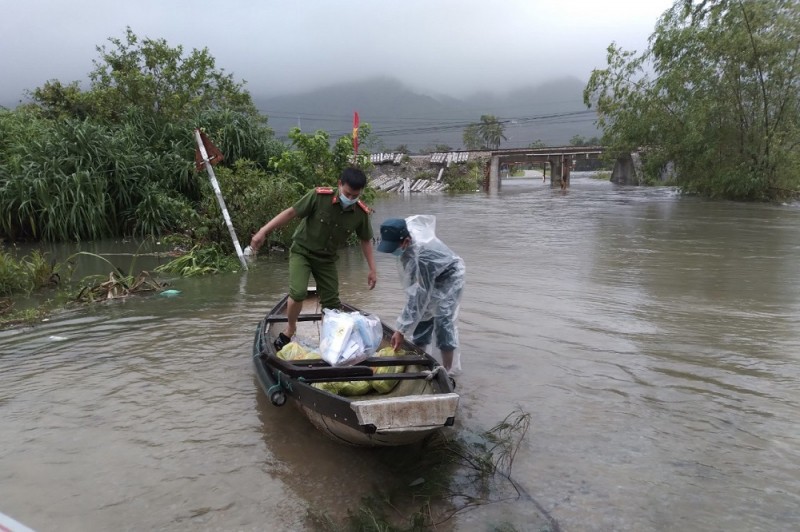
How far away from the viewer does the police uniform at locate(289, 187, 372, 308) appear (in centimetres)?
461

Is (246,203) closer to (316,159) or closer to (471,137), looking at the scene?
(316,159)

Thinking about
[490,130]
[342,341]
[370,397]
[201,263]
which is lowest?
[370,397]

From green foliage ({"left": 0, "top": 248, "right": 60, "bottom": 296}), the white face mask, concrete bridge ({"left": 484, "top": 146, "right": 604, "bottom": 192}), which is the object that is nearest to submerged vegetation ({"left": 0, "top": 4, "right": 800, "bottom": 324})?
green foliage ({"left": 0, "top": 248, "right": 60, "bottom": 296})

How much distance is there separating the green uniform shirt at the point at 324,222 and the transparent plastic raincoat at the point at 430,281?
1.74 ft

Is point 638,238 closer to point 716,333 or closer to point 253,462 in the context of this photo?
point 716,333

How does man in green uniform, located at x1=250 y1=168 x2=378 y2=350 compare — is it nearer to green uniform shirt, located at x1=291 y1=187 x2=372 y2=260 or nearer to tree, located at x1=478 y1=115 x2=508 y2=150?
green uniform shirt, located at x1=291 y1=187 x2=372 y2=260

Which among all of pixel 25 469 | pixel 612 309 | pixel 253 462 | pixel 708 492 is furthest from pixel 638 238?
pixel 25 469

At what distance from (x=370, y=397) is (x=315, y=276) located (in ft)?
5.01

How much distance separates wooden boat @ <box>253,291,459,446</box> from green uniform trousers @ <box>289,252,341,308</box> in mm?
479

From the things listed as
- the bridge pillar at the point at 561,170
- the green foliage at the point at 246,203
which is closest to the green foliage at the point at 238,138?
the green foliage at the point at 246,203

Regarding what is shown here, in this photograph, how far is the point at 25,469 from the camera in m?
3.45

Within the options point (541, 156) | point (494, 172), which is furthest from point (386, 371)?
point (541, 156)

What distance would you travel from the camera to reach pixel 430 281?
4.36 meters

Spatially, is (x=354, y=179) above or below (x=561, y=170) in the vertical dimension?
below
